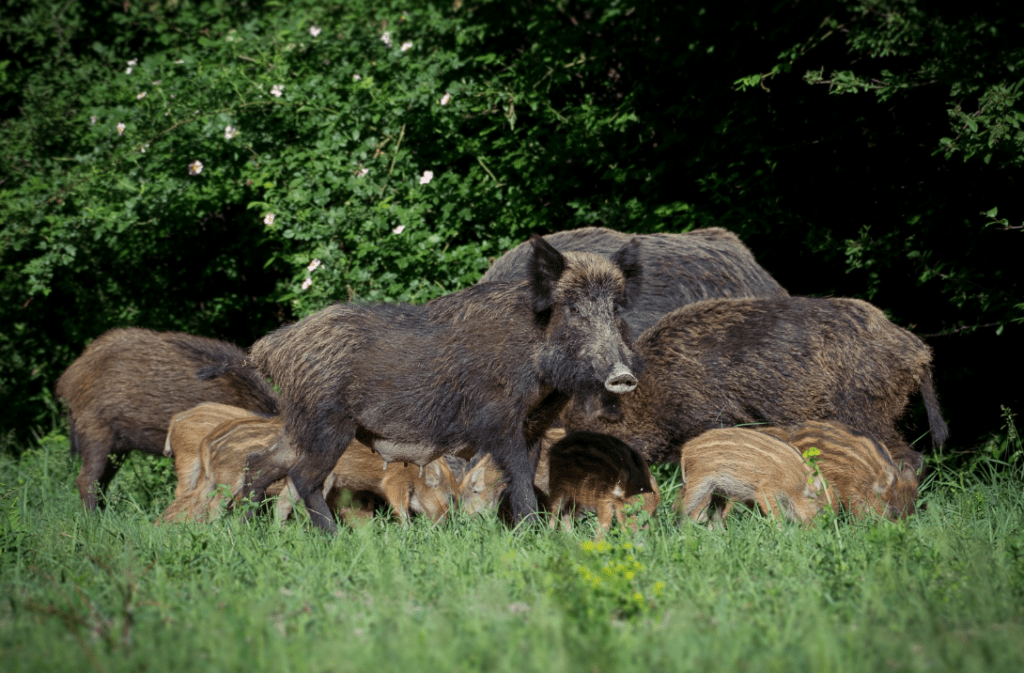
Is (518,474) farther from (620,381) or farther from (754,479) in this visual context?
(754,479)

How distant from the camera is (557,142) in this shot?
7301 mm

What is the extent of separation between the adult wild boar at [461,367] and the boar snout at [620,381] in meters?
0.06

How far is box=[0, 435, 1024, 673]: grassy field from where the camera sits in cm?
288

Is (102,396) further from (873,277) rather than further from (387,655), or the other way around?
(873,277)

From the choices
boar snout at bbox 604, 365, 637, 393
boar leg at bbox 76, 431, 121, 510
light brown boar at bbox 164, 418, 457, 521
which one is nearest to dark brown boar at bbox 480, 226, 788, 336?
light brown boar at bbox 164, 418, 457, 521

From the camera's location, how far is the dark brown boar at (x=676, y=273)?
20.4 ft

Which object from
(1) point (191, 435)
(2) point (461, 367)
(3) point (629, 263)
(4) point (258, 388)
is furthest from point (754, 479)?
(4) point (258, 388)

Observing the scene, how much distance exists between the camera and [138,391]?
235 inches

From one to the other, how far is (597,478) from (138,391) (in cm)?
303

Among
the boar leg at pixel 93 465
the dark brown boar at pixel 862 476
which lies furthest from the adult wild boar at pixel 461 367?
the boar leg at pixel 93 465

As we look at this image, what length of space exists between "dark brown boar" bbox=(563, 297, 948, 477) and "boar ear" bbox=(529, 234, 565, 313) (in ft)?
1.89

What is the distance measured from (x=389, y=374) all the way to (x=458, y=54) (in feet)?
13.0

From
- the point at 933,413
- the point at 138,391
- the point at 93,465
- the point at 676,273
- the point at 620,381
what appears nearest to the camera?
the point at 620,381

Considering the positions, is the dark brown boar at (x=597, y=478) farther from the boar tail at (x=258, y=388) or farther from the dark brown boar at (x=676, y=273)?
the boar tail at (x=258, y=388)
